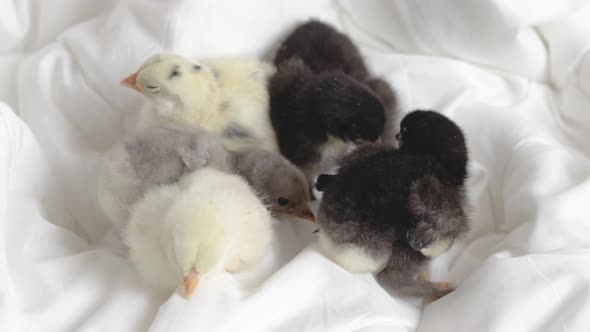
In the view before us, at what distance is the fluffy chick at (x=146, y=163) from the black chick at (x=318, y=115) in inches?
9.4

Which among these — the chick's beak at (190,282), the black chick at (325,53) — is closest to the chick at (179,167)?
the chick's beak at (190,282)

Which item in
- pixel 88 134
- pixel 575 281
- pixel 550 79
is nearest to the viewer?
pixel 575 281

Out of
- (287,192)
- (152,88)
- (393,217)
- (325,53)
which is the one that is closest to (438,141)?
(393,217)

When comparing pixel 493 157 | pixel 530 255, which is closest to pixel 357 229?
pixel 530 255

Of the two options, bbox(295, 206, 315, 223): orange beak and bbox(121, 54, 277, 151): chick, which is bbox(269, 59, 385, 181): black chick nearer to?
bbox(121, 54, 277, 151): chick

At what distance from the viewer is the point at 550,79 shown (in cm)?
145

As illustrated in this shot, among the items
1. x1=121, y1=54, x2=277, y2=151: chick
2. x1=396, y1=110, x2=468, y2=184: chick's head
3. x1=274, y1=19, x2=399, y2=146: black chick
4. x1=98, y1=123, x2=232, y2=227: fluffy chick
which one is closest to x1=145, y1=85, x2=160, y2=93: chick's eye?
x1=121, y1=54, x2=277, y2=151: chick

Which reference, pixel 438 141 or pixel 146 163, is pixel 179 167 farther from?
pixel 438 141

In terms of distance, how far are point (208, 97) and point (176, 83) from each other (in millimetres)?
69

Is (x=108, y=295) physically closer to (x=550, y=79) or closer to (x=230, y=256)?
(x=230, y=256)

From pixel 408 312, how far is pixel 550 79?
2.81ft

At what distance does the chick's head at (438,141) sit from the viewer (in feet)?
3.29

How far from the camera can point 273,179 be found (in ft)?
3.39

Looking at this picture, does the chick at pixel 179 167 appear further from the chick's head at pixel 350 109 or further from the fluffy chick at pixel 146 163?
the chick's head at pixel 350 109
